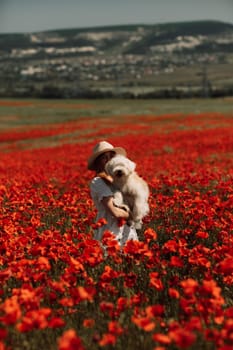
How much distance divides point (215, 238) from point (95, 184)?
68.6 inches

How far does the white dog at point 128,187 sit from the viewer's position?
16.5 feet

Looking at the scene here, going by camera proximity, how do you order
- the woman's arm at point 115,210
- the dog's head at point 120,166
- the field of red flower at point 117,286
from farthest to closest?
1. the woman's arm at point 115,210
2. the dog's head at point 120,166
3. the field of red flower at point 117,286

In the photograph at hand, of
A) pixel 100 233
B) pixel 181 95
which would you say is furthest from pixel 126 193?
pixel 181 95

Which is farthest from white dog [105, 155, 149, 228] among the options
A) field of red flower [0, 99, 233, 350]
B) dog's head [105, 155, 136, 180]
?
field of red flower [0, 99, 233, 350]

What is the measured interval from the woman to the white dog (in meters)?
0.09

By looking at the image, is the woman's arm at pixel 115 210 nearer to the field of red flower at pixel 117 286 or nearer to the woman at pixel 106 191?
the woman at pixel 106 191

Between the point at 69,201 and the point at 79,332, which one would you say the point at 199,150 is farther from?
the point at 79,332

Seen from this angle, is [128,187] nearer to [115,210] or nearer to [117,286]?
[115,210]

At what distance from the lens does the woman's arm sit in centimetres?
529

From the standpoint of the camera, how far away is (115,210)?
5.30m

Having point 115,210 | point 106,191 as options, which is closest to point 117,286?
point 115,210

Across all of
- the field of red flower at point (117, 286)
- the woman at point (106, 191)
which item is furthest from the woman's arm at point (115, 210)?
the field of red flower at point (117, 286)

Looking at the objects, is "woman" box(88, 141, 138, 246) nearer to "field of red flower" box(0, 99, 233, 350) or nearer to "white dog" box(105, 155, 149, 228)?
"white dog" box(105, 155, 149, 228)

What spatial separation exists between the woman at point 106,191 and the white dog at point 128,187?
92 millimetres
